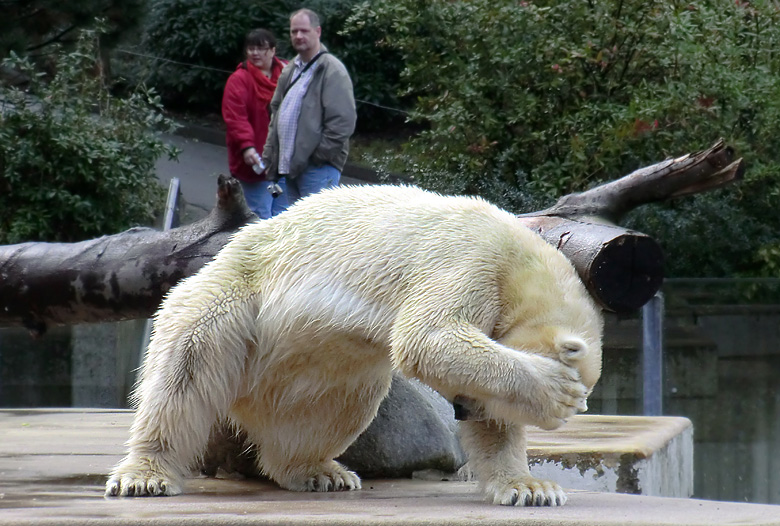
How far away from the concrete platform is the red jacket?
3.26 meters

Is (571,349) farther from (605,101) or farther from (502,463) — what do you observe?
(605,101)

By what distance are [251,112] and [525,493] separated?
5.34 meters

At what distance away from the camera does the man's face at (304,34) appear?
24.3ft

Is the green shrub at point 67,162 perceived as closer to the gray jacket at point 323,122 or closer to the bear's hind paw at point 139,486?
the gray jacket at point 323,122

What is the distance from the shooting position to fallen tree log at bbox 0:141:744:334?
3699 mm

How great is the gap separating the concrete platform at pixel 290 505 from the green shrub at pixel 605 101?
409 centimetres

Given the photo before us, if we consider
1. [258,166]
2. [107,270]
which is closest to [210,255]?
[107,270]

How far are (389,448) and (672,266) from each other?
4610mm

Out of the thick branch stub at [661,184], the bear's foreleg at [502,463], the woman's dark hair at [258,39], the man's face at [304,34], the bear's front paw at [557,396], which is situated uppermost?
the woman's dark hair at [258,39]

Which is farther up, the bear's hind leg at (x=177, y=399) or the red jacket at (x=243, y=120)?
the red jacket at (x=243, y=120)

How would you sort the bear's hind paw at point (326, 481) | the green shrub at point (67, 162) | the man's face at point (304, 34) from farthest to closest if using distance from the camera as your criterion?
the green shrub at point (67, 162) < the man's face at point (304, 34) < the bear's hind paw at point (326, 481)

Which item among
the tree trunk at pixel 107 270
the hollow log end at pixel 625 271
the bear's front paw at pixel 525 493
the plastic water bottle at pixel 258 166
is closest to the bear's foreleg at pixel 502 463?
the bear's front paw at pixel 525 493

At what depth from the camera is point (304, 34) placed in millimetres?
7410

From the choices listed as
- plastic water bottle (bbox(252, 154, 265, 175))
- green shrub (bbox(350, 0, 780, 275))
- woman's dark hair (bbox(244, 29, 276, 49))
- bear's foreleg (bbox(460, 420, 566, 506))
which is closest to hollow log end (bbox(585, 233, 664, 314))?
bear's foreleg (bbox(460, 420, 566, 506))
